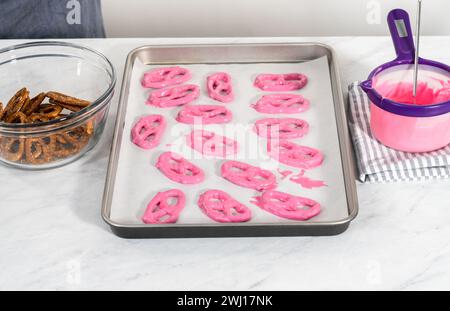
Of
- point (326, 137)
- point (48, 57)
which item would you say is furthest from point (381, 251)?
point (48, 57)

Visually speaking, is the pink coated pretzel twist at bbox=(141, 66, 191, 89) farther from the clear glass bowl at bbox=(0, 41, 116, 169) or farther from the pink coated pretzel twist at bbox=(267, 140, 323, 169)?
the pink coated pretzel twist at bbox=(267, 140, 323, 169)

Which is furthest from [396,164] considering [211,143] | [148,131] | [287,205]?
[148,131]

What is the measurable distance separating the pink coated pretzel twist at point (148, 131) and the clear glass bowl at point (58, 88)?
2.5 inches

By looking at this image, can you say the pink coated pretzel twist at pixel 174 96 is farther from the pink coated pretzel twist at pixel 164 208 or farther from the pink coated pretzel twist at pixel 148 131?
the pink coated pretzel twist at pixel 164 208

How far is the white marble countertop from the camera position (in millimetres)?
960

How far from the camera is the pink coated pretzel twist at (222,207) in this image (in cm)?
102

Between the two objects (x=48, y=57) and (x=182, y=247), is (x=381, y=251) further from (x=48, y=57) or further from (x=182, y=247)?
(x=48, y=57)

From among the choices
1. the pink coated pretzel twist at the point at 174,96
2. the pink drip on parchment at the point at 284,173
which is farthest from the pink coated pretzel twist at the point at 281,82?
the pink drip on parchment at the point at 284,173

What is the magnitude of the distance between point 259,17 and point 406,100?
28.0 inches

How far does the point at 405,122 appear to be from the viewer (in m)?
1.07

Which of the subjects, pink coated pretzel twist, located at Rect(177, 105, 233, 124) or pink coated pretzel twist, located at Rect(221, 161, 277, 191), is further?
pink coated pretzel twist, located at Rect(177, 105, 233, 124)

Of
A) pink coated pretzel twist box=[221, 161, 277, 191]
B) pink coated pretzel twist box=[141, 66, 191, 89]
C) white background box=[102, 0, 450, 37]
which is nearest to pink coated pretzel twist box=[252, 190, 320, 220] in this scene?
pink coated pretzel twist box=[221, 161, 277, 191]

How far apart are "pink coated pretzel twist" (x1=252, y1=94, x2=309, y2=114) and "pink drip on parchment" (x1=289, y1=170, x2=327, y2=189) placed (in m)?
0.17
